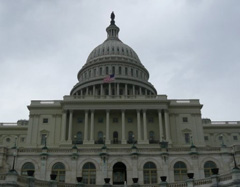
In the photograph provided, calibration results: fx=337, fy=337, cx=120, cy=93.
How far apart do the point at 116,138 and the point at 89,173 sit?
35.5 metres

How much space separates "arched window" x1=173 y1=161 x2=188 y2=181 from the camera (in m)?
50.4

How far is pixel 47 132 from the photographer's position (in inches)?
3410

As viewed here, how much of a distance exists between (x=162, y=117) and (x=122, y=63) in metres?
39.2

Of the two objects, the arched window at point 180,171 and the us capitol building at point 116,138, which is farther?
the arched window at point 180,171

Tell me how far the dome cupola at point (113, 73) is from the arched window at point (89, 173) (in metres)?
55.8

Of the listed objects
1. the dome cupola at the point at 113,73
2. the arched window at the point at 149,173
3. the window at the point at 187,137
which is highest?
the dome cupola at the point at 113,73

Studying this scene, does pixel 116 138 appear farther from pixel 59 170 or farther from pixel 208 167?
pixel 208 167

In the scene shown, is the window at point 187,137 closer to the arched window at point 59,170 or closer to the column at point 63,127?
the column at point 63,127

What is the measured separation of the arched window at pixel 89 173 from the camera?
49884mm

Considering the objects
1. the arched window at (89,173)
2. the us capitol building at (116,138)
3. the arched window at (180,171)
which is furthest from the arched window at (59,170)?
the arched window at (180,171)

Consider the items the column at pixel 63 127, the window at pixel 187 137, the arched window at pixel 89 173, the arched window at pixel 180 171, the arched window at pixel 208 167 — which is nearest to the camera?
the arched window at pixel 89 173

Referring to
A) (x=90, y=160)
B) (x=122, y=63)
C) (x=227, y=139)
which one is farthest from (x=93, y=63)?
(x=90, y=160)

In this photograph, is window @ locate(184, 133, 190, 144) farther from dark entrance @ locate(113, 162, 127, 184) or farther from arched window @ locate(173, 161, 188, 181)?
dark entrance @ locate(113, 162, 127, 184)

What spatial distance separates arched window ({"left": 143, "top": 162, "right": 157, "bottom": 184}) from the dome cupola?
5596cm
